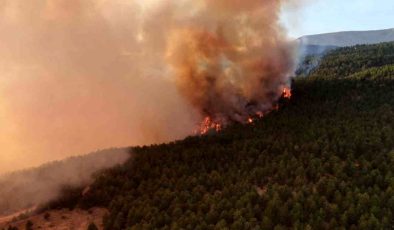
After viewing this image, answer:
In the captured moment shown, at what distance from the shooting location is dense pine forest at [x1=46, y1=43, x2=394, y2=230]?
39.7 meters

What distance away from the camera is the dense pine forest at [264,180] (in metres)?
39.7

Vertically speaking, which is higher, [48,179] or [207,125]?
[207,125]

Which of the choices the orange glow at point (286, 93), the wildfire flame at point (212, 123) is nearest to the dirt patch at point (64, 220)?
the wildfire flame at point (212, 123)

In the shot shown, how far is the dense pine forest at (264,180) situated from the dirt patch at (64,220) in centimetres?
113

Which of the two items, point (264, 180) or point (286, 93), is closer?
point (264, 180)

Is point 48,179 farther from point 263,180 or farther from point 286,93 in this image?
point 286,93

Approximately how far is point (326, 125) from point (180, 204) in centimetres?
3351

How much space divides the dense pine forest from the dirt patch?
1.13m

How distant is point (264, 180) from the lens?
49.0 meters

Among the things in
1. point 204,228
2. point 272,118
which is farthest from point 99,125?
point 204,228

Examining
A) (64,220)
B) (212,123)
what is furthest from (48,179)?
(212,123)

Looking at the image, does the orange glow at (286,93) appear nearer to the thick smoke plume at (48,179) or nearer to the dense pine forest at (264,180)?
the dense pine forest at (264,180)

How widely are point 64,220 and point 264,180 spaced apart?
18431 millimetres

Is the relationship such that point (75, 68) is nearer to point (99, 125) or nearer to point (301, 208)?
point (99, 125)
